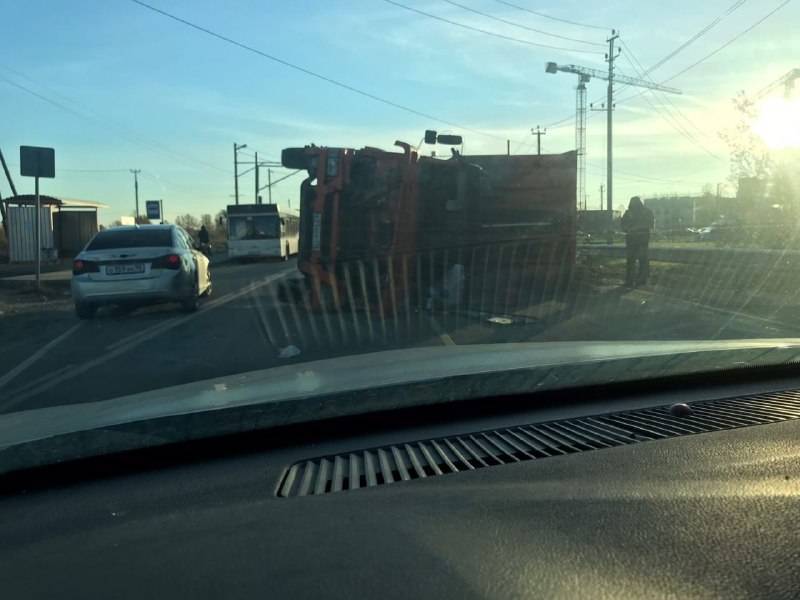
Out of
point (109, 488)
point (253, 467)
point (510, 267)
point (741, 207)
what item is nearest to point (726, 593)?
point (253, 467)

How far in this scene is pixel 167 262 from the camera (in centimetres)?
1291

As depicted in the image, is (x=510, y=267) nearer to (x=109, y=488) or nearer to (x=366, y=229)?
(x=366, y=229)

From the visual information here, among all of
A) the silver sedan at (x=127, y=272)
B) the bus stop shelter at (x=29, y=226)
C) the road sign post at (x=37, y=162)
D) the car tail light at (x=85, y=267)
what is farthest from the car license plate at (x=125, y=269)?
the bus stop shelter at (x=29, y=226)

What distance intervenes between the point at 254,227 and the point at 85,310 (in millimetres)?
26657

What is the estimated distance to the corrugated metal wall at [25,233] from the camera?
1308 inches

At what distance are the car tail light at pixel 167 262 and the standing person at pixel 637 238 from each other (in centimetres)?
1047

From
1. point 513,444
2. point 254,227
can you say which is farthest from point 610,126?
point 513,444

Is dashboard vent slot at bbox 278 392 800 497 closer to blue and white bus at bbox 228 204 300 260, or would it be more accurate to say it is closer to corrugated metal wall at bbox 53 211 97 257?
blue and white bus at bbox 228 204 300 260

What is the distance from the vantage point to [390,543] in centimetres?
223

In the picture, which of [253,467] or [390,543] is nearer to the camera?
[390,543]

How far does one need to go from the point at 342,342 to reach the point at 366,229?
11.1ft

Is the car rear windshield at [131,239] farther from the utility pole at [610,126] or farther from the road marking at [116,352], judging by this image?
the utility pole at [610,126]

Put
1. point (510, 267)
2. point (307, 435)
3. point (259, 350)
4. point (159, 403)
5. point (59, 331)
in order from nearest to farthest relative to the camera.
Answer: point (307, 435) < point (159, 403) < point (259, 350) < point (59, 331) < point (510, 267)

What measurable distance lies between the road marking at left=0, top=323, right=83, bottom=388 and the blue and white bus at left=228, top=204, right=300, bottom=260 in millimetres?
27236
